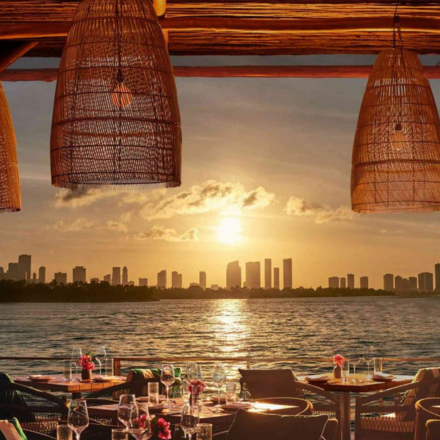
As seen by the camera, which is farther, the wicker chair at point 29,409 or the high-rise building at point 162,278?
the high-rise building at point 162,278

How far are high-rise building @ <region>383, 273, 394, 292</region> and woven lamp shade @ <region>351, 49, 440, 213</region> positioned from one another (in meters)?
34.0

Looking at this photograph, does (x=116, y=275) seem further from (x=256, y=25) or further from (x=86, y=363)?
(x=256, y=25)

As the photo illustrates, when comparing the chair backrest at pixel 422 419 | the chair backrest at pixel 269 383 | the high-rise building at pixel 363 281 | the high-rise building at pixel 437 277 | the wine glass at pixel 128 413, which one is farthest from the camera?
the high-rise building at pixel 363 281

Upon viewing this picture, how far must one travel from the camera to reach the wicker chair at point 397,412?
17.6 feet

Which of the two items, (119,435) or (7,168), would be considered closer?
(119,435)

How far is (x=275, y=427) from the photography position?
10.9 ft

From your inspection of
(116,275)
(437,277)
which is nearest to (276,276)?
(437,277)

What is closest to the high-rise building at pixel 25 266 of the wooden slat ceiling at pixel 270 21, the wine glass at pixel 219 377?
the wooden slat ceiling at pixel 270 21

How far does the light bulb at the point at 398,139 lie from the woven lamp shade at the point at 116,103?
5.21 ft

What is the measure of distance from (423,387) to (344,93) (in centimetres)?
3322

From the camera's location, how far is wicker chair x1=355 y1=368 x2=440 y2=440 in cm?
536

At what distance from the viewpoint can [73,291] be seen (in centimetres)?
5056

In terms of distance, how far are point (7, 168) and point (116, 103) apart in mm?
1362

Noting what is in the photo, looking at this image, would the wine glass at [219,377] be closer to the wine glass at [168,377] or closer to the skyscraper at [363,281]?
the wine glass at [168,377]
